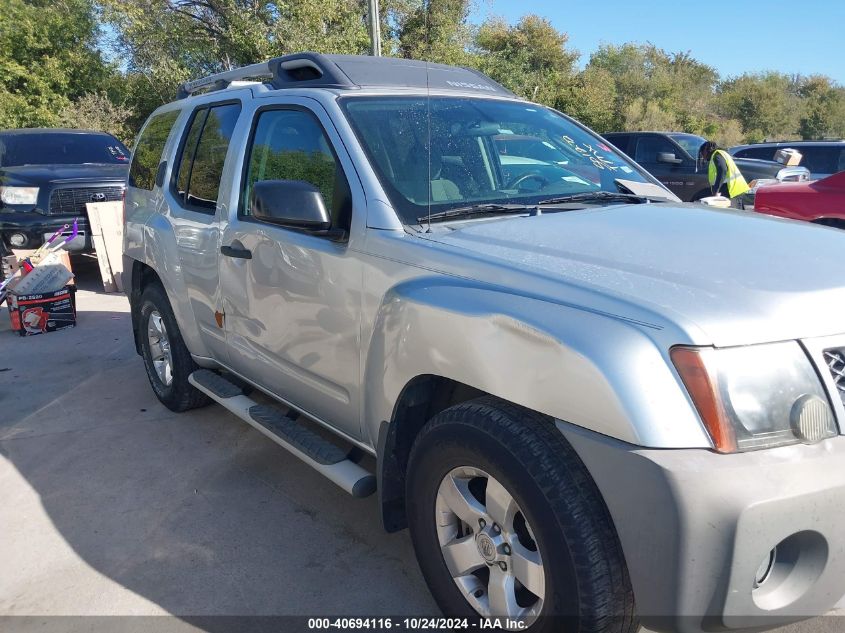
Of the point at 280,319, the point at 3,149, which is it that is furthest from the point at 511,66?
the point at 280,319

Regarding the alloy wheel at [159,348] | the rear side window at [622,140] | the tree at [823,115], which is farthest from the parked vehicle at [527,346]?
the tree at [823,115]

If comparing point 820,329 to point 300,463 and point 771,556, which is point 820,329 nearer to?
point 771,556

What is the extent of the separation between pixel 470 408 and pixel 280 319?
1293 millimetres

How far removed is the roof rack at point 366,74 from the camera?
10.8 feet

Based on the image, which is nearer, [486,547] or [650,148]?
[486,547]

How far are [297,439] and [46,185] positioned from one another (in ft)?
23.8

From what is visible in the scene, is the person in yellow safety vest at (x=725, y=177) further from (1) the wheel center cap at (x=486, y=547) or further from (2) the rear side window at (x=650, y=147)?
(1) the wheel center cap at (x=486, y=547)

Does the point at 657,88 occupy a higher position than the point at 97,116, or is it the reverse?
the point at 657,88

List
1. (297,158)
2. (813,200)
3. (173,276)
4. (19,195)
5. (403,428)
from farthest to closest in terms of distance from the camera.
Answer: (19,195)
(813,200)
(173,276)
(297,158)
(403,428)

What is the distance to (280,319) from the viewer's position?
10.3ft

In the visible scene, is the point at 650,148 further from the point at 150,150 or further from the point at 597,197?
the point at 597,197

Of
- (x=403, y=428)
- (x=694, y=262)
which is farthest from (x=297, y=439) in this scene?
(x=694, y=262)

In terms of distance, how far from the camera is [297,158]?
128 inches

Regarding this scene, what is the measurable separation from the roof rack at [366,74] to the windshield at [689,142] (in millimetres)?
9630
